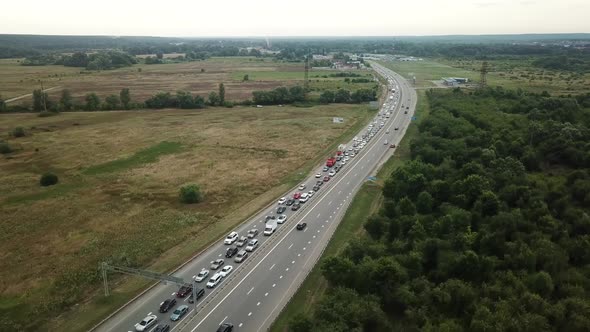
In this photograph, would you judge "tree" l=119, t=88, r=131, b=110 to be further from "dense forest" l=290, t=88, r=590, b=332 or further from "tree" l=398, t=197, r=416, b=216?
"tree" l=398, t=197, r=416, b=216

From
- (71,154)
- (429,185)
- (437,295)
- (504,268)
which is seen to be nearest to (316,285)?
(437,295)

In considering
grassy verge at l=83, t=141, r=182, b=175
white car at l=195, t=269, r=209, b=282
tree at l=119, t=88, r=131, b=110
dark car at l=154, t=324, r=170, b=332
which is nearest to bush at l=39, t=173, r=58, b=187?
grassy verge at l=83, t=141, r=182, b=175

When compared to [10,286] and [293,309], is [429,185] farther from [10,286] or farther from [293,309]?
[10,286]

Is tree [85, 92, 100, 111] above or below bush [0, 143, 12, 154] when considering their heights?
above

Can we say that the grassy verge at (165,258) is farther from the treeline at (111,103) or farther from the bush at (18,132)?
the treeline at (111,103)

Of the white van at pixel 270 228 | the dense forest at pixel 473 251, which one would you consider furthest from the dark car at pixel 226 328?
the white van at pixel 270 228

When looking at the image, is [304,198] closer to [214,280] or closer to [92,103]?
[214,280]
